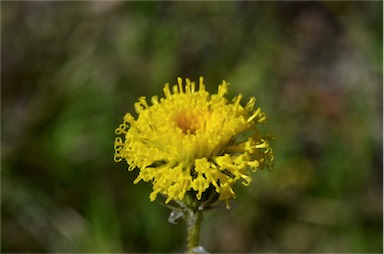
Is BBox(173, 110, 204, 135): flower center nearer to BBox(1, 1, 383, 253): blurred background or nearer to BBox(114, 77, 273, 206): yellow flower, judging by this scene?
BBox(114, 77, 273, 206): yellow flower

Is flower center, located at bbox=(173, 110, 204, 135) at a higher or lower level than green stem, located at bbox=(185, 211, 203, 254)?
higher

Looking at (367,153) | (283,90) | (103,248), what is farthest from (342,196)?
(103,248)

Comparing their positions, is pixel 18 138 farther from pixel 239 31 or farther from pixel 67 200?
pixel 239 31

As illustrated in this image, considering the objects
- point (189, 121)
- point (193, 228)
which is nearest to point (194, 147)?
point (189, 121)

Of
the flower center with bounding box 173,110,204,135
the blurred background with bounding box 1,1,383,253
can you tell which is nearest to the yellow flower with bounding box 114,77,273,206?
the flower center with bounding box 173,110,204,135

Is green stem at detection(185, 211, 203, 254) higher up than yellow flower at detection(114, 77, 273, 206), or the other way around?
yellow flower at detection(114, 77, 273, 206)

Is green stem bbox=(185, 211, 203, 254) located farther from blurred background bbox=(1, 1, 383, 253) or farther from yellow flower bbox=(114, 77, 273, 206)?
blurred background bbox=(1, 1, 383, 253)

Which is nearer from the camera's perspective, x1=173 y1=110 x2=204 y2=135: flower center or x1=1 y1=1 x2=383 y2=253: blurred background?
x1=173 y1=110 x2=204 y2=135: flower center

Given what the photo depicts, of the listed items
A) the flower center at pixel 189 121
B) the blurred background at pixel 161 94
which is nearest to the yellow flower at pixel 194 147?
the flower center at pixel 189 121

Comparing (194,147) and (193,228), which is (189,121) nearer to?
(194,147)
